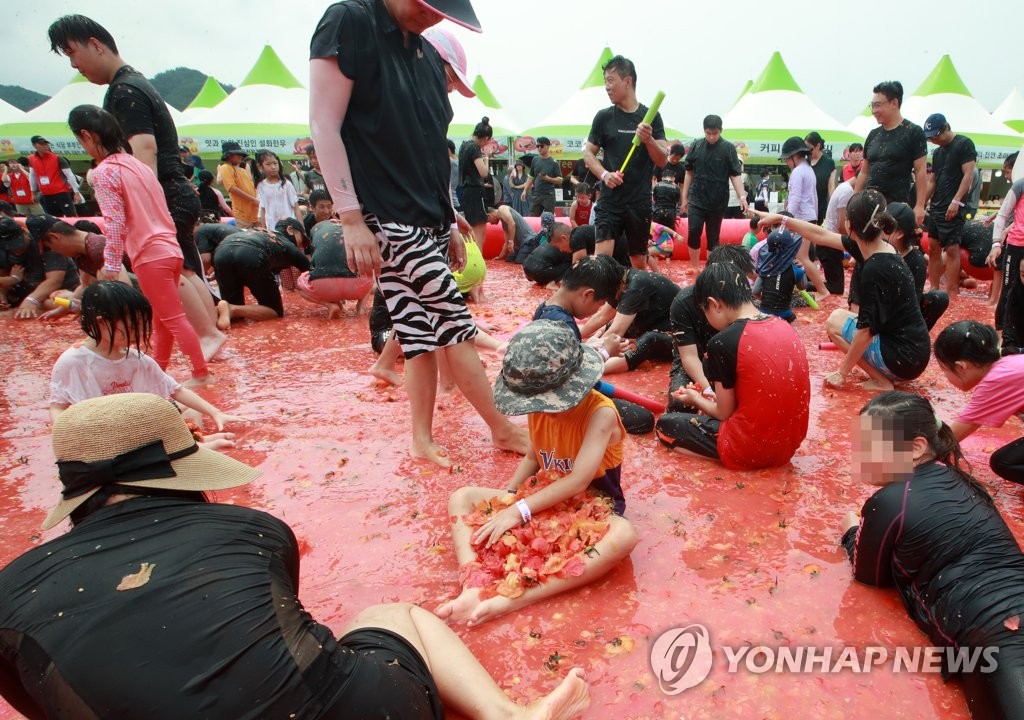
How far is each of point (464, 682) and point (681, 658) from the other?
0.73 metres

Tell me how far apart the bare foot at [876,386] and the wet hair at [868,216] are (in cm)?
101

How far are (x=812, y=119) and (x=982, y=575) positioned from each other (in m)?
18.7

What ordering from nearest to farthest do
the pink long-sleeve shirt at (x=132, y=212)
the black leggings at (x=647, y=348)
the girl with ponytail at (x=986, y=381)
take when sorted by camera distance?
the girl with ponytail at (x=986, y=381) < the pink long-sleeve shirt at (x=132, y=212) < the black leggings at (x=647, y=348)

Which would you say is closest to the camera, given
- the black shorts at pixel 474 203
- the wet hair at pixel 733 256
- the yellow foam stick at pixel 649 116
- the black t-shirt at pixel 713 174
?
the wet hair at pixel 733 256

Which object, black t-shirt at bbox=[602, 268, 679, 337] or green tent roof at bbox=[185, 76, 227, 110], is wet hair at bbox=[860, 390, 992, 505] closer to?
black t-shirt at bbox=[602, 268, 679, 337]

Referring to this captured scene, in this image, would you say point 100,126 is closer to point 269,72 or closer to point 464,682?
point 464,682

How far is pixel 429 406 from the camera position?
326 cm

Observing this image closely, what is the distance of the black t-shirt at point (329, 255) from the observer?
598cm

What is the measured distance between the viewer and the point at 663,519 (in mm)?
2713

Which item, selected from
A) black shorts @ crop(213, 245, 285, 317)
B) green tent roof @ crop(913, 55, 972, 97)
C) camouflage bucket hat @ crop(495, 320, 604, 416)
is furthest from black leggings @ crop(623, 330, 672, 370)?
green tent roof @ crop(913, 55, 972, 97)

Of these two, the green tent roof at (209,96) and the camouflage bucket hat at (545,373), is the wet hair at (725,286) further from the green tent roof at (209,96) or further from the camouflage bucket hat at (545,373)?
the green tent roof at (209,96)

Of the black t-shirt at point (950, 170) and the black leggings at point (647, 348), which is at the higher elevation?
the black t-shirt at point (950, 170)

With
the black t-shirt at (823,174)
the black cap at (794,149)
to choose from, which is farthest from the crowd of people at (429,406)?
the black t-shirt at (823,174)

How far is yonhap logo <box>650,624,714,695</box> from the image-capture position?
6.07 feet
